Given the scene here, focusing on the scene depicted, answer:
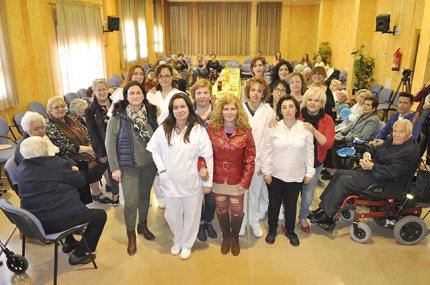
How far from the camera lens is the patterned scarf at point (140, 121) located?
302cm

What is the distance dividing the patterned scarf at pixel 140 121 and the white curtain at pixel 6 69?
12.0ft

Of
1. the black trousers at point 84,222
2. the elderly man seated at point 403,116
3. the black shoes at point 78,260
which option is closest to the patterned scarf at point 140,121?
the black trousers at point 84,222

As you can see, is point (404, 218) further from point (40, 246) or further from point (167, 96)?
point (40, 246)

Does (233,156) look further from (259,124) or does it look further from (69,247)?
(69,247)

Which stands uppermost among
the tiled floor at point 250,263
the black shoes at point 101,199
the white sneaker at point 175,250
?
the black shoes at point 101,199

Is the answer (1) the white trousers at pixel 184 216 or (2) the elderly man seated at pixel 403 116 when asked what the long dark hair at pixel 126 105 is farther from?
(2) the elderly man seated at pixel 403 116

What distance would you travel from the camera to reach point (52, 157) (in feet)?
9.03

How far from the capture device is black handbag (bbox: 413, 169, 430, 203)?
312cm

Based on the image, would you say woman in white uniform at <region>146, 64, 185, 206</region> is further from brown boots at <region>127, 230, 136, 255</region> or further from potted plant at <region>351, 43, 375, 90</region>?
potted plant at <region>351, 43, 375, 90</region>

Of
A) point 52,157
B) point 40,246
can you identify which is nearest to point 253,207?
point 52,157

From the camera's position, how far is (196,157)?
2.86m

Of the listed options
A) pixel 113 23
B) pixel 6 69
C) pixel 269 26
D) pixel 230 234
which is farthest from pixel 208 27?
pixel 230 234

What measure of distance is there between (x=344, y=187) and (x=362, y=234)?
0.50 m

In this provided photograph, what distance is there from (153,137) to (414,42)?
22.3ft
